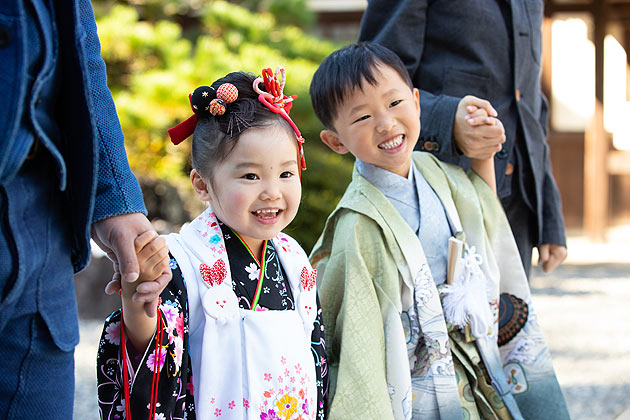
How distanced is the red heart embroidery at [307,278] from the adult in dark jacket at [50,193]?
21.7 inches

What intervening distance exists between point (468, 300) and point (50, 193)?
4.17 ft

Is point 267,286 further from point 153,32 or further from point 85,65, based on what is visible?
point 153,32

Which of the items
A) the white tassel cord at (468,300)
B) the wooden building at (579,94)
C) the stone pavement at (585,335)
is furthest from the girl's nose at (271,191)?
the wooden building at (579,94)

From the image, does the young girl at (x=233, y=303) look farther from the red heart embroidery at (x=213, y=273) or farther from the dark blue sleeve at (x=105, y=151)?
the dark blue sleeve at (x=105, y=151)

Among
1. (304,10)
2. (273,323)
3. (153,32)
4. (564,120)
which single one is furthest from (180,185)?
(564,120)

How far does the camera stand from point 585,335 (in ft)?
18.0

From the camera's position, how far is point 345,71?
2.00 meters

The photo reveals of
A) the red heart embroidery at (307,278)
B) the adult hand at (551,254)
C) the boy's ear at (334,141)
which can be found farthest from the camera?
the adult hand at (551,254)

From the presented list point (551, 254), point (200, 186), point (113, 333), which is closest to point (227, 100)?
point (200, 186)

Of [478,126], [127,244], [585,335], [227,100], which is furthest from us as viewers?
[585,335]

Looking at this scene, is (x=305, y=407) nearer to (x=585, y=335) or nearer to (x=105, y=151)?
(x=105, y=151)

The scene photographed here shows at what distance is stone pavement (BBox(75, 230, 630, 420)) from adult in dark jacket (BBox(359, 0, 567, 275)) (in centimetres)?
205

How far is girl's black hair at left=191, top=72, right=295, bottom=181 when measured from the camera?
67.7 inches

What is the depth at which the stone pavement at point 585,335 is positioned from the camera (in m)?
4.06
